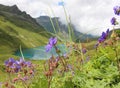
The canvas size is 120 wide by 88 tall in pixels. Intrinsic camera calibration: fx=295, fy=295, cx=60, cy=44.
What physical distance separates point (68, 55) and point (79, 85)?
0.94 meters

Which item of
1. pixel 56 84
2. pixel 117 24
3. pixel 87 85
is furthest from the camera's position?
pixel 117 24

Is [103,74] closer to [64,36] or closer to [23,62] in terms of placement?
[64,36]

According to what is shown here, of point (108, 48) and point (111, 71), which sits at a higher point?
point (108, 48)

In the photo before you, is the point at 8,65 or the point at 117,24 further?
the point at 8,65

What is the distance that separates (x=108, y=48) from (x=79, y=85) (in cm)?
122

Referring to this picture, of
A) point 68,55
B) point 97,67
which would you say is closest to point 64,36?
point 68,55

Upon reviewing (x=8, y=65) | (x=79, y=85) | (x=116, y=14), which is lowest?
(x=79, y=85)

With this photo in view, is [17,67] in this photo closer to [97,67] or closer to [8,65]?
[8,65]

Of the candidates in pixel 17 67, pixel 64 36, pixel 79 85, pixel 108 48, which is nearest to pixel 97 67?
pixel 108 48

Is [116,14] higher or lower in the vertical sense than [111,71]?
higher

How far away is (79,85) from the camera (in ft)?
11.7

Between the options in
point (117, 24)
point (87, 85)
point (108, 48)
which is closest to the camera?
point (87, 85)

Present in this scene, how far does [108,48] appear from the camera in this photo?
180 inches

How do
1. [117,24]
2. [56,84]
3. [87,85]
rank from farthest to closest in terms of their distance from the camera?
[117,24]
[56,84]
[87,85]
